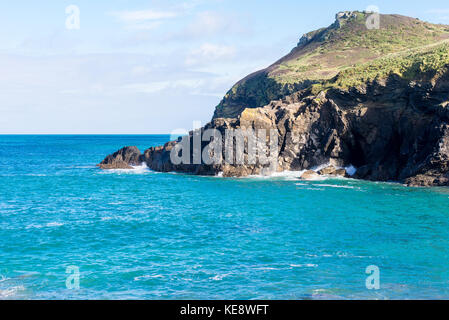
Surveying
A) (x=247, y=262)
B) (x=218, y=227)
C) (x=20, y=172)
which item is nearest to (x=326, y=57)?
(x=20, y=172)

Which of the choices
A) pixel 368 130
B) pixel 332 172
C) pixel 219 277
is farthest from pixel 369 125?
pixel 219 277

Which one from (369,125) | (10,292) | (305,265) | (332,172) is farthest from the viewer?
(332,172)

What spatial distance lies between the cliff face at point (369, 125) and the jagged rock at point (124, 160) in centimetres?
1409

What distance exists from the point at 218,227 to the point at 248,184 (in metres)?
27.2

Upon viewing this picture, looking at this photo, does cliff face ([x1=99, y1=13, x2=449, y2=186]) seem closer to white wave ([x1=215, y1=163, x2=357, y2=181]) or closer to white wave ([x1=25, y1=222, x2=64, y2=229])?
white wave ([x1=215, y1=163, x2=357, y2=181])

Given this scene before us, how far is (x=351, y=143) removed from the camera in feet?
241

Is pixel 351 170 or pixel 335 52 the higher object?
pixel 335 52

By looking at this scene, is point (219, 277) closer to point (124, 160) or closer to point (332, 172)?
point (332, 172)

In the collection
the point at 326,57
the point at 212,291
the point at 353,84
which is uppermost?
the point at 326,57

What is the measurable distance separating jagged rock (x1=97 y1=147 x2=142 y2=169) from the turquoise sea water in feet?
118

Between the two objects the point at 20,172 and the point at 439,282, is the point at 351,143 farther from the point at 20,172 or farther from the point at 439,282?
the point at 20,172

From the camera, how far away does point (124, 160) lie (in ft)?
326

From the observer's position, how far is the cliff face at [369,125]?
63.1m

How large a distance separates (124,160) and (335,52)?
7254 cm
